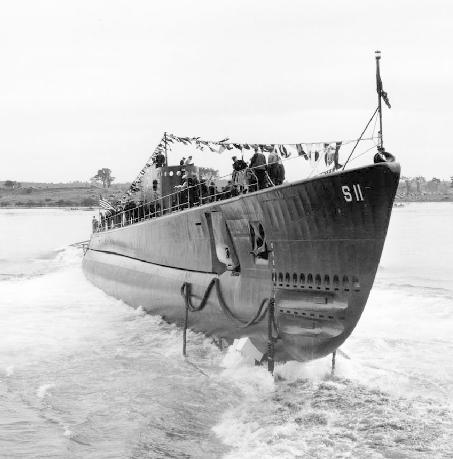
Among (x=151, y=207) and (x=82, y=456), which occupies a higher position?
(x=151, y=207)

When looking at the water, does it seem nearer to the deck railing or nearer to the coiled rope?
Result: the coiled rope

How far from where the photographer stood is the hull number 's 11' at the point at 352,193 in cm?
1001

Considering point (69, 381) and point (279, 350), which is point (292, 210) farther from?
point (69, 381)

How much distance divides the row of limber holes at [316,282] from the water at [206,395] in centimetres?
150

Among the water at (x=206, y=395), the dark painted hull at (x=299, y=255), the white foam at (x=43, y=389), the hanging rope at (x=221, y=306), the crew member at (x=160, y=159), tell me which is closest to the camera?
the water at (x=206, y=395)

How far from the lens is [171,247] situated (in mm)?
17562

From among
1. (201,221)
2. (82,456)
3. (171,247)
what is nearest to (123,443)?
(82,456)

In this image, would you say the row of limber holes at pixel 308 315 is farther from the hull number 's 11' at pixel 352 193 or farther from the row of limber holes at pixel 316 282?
the hull number 's 11' at pixel 352 193

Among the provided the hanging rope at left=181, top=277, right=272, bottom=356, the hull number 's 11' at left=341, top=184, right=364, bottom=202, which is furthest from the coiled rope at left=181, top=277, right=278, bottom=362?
the hull number 's 11' at left=341, top=184, right=364, bottom=202

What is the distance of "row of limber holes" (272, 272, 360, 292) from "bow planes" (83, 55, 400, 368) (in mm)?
16

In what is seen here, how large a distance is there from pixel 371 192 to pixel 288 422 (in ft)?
11.9

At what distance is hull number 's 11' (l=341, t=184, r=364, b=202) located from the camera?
10012mm

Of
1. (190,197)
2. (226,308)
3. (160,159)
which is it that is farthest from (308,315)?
(160,159)

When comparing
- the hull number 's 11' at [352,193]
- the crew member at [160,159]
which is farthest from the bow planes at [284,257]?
the crew member at [160,159]
